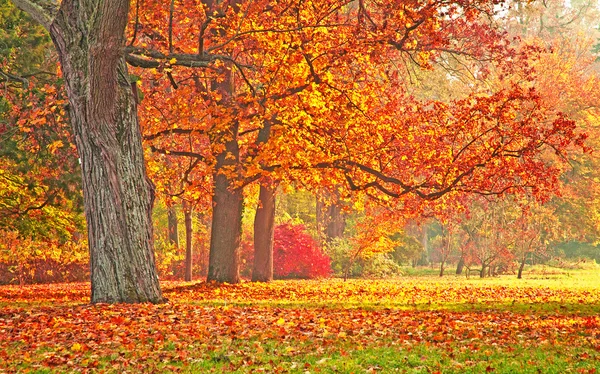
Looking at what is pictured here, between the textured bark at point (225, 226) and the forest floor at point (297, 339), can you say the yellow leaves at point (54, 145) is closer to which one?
the forest floor at point (297, 339)

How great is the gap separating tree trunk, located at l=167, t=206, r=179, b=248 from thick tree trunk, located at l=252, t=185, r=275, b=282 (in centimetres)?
712

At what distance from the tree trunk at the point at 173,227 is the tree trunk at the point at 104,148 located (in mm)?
19177

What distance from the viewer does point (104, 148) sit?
13500mm

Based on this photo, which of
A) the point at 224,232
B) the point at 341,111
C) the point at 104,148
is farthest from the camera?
the point at 224,232

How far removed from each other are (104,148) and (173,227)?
2055 cm

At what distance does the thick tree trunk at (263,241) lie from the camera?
26.8 metres

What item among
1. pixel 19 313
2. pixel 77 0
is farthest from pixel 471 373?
pixel 77 0

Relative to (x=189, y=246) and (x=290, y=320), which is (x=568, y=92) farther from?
(x=290, y=320)

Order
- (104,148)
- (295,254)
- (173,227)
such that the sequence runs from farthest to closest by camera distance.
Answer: (173,227), (295,254), (104,148)

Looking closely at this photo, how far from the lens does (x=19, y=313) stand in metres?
12.3

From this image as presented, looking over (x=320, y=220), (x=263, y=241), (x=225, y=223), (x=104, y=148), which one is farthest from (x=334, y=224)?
(x=104, y=148)

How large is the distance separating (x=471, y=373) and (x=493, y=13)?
11202mm

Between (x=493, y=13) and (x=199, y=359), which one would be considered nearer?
(x=199, y=359)

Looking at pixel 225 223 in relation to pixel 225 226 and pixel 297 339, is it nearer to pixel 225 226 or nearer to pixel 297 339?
pixel 225 226
